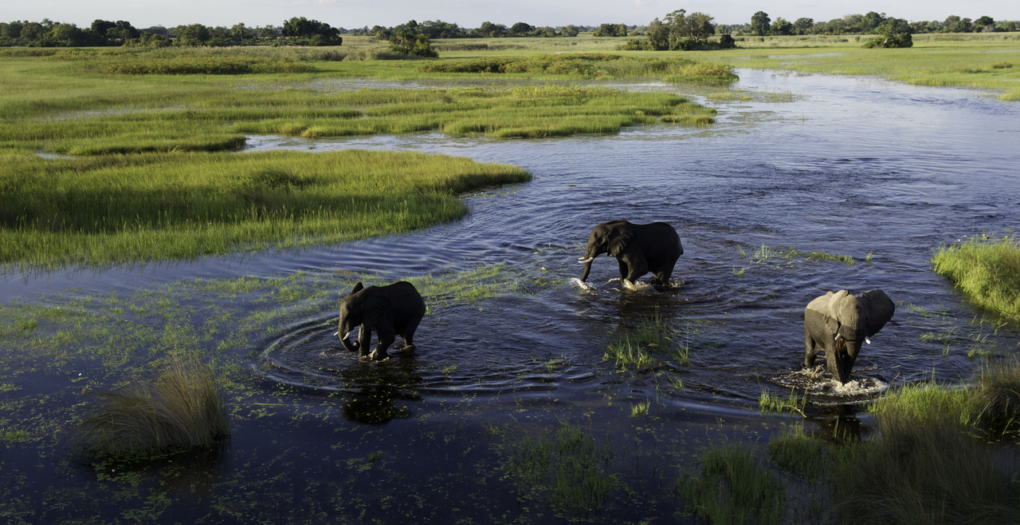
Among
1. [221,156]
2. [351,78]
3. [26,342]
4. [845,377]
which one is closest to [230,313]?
[26,342]

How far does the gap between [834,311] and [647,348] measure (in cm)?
239

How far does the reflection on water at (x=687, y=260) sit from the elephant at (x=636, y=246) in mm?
475

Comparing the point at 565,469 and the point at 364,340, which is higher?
the point at 364,340

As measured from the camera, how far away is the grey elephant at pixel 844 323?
6.88m

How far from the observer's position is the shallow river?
7.74 m

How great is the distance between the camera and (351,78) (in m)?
62.0

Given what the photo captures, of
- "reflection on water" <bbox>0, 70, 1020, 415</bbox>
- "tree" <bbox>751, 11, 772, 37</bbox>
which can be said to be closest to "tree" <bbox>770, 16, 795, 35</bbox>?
"tree" <bbox>751, 11, 772, 37</bbox>

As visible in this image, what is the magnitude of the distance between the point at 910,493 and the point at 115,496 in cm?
615

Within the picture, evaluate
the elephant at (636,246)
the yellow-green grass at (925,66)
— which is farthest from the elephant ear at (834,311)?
the yellow-green grass at (925,66)

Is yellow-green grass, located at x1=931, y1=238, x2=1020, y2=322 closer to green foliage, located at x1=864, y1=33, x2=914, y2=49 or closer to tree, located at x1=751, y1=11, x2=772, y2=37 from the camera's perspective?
green foliage, located at x1=864, y1=33, x2=914, y2=49

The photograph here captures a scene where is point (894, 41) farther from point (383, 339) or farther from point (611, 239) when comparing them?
point (383, 339)

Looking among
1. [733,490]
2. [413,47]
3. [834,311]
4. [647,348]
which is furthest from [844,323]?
[413,47]

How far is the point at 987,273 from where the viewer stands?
1075 centimetres

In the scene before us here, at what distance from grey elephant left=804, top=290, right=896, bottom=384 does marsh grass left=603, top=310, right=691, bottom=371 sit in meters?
1.59
